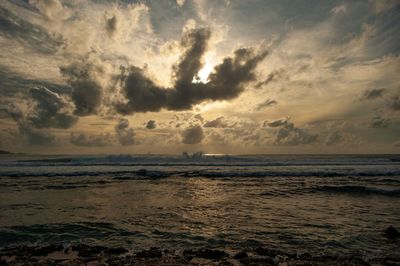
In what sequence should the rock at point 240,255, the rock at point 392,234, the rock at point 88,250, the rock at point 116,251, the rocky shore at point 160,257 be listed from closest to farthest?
the rocky shore at point 160,257, the rock at point 240,255, the rock at point 88,250, the rock at point 116,251, the rock at point 392,234

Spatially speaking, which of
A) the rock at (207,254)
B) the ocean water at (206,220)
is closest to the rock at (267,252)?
the ocean water at (206,220)

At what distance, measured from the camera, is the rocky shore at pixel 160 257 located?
7586 mm

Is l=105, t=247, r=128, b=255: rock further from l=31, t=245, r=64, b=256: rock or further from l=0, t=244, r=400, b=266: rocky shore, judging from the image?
l=31, t=245, r=64, b=256: rock

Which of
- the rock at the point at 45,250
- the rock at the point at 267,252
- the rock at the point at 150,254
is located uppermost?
the rock at the point at 150,254

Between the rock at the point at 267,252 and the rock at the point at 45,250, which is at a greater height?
the rock at the point at 267,252

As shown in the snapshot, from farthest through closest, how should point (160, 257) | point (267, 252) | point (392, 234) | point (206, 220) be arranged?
point (206, 220)
point (392, 234)
point (267, 252)
point (160, 257)

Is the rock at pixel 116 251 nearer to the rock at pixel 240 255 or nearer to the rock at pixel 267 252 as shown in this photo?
the rock at pixel 240 255

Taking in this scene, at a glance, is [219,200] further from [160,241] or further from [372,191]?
[372,191]

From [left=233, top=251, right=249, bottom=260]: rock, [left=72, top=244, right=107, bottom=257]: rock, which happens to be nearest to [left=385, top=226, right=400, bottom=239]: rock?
[left=233, top=251, right=249, bottom=260]: rock

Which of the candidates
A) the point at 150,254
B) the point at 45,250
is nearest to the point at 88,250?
the point at 45,250

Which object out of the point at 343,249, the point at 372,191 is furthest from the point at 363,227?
the point at 372,191

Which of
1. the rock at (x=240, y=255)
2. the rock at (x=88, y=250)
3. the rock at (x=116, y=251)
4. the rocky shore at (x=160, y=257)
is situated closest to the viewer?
the rocky shore at (x=160, y=257)

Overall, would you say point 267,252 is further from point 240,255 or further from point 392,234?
point 392,234

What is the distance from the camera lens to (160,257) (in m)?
8.00
